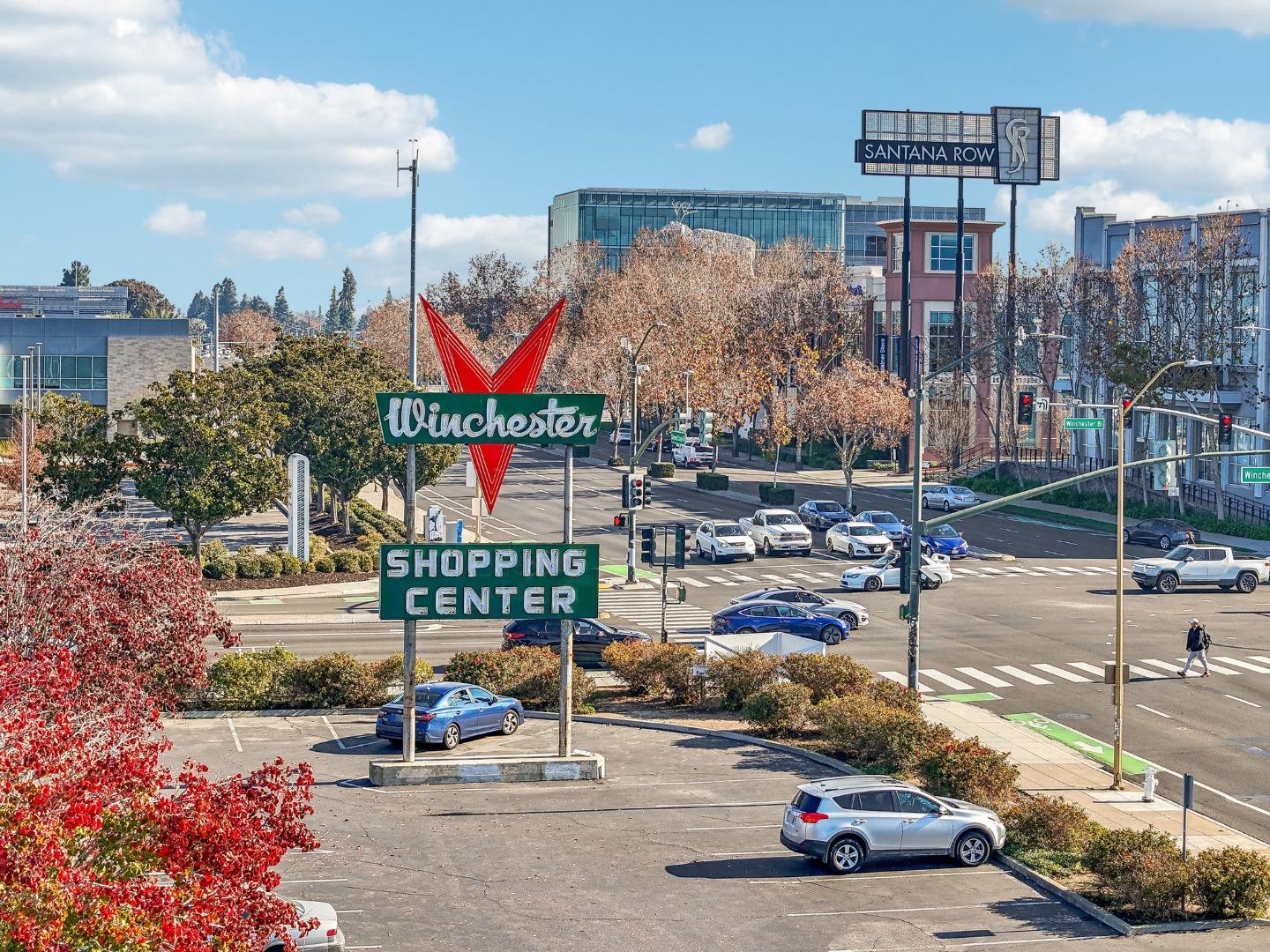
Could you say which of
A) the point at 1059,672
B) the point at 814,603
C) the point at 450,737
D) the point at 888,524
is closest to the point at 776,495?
the point at 888,524

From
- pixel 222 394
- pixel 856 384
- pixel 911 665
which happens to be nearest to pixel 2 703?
pixel 911 665

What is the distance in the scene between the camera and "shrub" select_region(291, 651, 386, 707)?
36562 millimetres

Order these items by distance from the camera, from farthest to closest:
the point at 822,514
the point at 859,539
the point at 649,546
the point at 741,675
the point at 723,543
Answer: the point at 822,514, the point at 859,539, the point at 723,543, the point at 649,546, the point at 741,675

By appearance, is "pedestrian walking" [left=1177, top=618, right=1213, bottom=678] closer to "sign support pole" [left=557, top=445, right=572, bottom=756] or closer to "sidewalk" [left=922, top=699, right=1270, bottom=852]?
"sidewalk" [left=922, top=699, right=1270, bottom=852]

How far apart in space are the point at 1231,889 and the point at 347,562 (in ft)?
145

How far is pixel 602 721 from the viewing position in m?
35.8

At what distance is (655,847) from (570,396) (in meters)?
9.18

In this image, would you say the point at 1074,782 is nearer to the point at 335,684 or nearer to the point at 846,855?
the point at 846,855

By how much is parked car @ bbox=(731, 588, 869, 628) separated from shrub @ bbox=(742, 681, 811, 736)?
1408cm

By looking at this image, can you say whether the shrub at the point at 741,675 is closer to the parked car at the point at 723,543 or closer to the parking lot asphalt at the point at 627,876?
the parking lot asphalt at the point at 627,876

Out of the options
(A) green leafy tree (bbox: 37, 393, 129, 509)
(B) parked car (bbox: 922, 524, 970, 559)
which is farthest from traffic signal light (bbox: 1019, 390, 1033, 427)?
(A) green leafy tree (bbox: 37, 393, 129, 509)

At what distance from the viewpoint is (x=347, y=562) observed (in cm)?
6162

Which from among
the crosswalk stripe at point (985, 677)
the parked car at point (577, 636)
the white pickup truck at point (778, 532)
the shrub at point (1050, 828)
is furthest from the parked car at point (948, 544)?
the shrub at point (1050, 828)

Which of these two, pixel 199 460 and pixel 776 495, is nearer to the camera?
pixel 199 460
